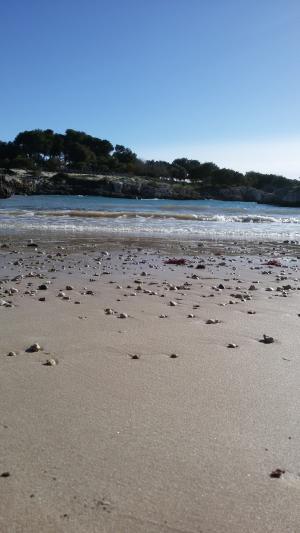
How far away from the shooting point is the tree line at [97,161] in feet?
331

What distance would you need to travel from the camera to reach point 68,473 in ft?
6.56

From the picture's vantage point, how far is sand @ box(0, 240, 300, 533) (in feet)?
5.92

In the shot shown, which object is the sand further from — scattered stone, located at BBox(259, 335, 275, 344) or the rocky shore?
the rocky shore

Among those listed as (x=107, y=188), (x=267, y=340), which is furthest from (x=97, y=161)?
(x=267, y=340)

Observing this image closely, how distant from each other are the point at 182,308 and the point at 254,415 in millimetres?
2683

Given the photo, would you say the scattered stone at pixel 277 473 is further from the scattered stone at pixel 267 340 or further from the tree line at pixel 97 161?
the tree line at pixel 97 161

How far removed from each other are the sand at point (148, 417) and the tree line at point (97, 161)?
92.6m

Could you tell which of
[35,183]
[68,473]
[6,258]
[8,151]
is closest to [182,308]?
[68,473]

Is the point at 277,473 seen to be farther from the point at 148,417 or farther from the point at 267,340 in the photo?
the point at 267,340

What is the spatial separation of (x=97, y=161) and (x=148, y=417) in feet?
339

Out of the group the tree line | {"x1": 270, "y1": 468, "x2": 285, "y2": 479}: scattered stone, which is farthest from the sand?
the tree line

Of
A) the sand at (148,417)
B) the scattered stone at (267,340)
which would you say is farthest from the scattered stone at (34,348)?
the scattered stone at (267,340)

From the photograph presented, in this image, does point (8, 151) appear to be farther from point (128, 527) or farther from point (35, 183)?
point (128, 527)

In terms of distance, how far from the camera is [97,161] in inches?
4045
